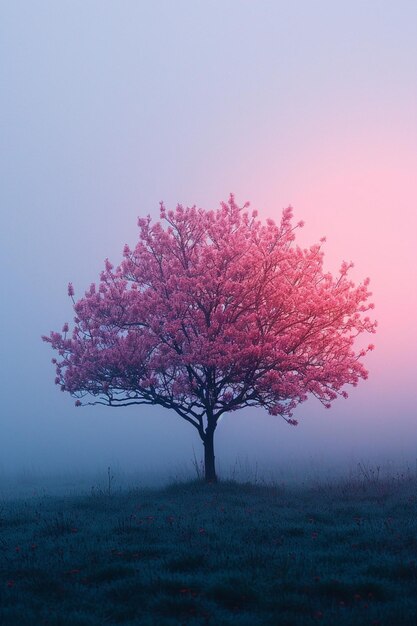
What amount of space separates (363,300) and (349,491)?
8597 mm

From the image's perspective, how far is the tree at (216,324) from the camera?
26250mm

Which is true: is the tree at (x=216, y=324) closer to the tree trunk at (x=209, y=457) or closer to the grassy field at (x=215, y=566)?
the tree trunk at (x=209, y=457)

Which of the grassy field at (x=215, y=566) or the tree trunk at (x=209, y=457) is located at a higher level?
the tree trunk at (x=209, y=457)

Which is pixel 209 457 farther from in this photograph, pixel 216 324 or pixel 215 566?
pixel 215 566

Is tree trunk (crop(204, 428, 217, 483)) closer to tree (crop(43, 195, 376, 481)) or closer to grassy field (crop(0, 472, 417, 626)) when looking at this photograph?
tree (crop(43, 195, 376, 481))

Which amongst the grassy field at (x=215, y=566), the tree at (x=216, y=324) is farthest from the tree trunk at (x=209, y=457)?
the grassy field at (x=215, y=566)

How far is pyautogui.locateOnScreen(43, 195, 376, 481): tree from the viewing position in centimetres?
2625

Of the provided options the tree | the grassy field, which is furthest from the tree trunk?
the grassy field

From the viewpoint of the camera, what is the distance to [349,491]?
918 inches

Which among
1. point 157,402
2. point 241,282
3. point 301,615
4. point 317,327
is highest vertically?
point 241,282

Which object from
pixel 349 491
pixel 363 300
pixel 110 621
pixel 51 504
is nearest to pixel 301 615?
pixel 110 621

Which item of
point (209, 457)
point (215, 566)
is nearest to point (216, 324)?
point (209, 457)

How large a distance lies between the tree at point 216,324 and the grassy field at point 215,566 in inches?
301

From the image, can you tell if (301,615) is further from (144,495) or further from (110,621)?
(144,495)
